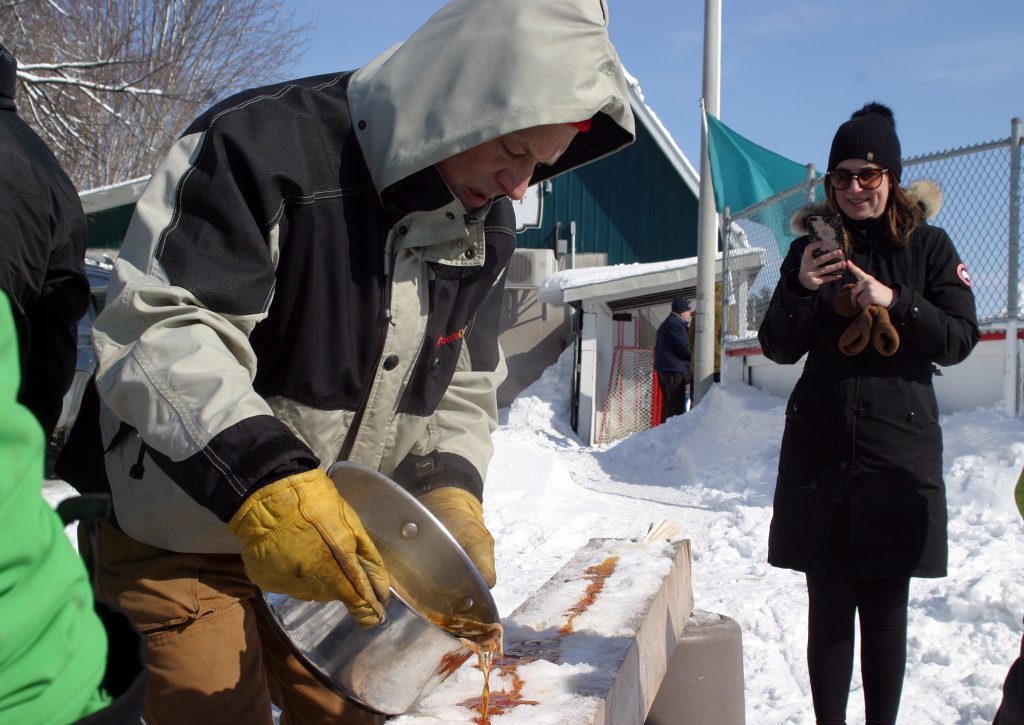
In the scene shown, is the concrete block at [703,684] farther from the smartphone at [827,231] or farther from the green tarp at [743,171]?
the green tarp at [743,171]

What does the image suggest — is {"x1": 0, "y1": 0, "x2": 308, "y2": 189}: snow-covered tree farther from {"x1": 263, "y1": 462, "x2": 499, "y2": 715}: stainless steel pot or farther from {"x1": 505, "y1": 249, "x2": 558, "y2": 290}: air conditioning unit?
{"x1": 263, "y1": 462, "x2": 499, "y2": 715}: stainless steel pot

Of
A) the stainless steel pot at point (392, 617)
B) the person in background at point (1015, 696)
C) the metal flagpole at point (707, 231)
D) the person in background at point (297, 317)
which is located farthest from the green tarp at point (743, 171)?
the stainless steel pot at point (392, 617)

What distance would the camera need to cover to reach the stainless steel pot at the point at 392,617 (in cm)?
162

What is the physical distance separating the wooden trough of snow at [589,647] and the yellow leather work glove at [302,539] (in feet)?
2.00

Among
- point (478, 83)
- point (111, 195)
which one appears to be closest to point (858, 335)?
point (478, 83)

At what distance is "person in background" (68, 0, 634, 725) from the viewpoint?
4.66 feet

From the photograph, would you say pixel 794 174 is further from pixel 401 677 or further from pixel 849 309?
pixel 401 677

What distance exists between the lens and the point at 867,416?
9.19 ft

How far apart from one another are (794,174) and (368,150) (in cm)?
950

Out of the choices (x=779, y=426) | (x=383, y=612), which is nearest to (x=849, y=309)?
(x=383, y=612)

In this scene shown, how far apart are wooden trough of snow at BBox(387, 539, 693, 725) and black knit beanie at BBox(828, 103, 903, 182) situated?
1492 millimetres

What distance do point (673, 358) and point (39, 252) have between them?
34.2ft

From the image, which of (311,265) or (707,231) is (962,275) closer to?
(311,265)

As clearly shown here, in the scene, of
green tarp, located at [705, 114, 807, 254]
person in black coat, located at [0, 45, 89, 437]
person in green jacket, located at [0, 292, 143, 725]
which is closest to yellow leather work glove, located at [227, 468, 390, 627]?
person in green jacket, located at [0, 292, 143, 725]
